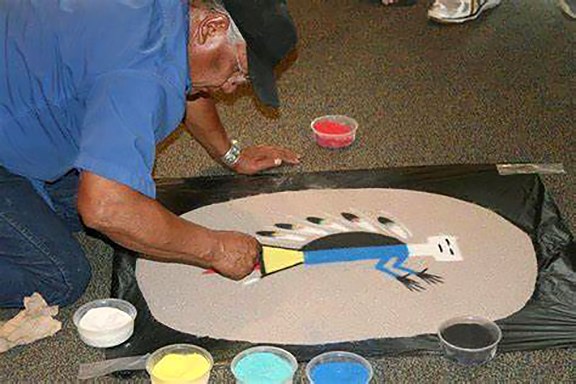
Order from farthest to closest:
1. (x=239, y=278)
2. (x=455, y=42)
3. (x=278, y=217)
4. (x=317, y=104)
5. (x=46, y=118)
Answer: (x=455, y=42) → (x=317, y=104) → (x=278, y=217) → (x=239, y=278) → (x=46, y=118)

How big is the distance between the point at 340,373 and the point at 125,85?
32.8 inches

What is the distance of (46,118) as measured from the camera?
2051 millimetres

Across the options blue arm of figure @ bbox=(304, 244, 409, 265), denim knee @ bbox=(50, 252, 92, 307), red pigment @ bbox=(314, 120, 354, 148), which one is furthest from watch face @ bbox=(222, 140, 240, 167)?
denim knee @ bbox=(50, 252, 92, 307)

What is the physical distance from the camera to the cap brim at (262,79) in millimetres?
1989

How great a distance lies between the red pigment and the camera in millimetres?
3152

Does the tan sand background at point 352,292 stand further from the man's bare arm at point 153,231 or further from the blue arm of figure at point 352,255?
the man's bare arm at point 153,231

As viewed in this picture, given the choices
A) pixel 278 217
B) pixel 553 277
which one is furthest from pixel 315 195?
pixel 553 277

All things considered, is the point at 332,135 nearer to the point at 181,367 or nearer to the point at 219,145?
the point at 219,145

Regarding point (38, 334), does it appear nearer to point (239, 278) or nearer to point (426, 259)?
point (239, 278)

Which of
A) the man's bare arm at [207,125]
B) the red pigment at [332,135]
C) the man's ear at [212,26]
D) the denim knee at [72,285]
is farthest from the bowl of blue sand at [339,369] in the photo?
the red pigment at [332,135]

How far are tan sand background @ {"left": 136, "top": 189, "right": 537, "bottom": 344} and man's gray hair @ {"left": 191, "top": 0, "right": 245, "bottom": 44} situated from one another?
75 centimetres

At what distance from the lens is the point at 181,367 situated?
2.17 meters

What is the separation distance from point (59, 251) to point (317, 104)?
138 centimetres

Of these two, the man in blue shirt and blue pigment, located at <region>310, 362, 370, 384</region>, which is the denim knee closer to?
the man in blue shirt
